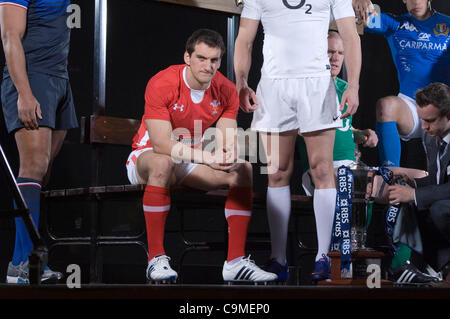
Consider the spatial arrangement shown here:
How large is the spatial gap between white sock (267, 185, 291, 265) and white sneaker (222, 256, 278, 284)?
268 mm

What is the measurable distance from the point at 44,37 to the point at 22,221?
2.69ft

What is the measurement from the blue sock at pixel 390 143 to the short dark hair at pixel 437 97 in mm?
707

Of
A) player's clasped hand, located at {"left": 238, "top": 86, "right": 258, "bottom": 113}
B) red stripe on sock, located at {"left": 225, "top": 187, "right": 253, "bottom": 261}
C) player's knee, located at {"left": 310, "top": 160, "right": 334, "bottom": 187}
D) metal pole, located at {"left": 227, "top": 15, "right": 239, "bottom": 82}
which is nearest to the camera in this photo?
red stripe on sock, located at {"left": 225, "top": 187, "right": 253, "bottom": 261}

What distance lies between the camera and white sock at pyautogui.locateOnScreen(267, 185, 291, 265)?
2783 mm

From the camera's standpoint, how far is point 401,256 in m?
2.85

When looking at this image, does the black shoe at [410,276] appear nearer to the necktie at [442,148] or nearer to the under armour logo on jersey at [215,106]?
the necktie at [442,148]

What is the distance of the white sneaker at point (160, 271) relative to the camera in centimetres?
234

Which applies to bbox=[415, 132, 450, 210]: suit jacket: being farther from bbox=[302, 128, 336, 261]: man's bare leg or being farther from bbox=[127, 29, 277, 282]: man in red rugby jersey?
bbox=[127, 29, 277, 282]: man in red rugby jersey

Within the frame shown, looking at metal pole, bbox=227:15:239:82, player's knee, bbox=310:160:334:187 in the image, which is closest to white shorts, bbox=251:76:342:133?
player's knee, bbox=310:160:334:187

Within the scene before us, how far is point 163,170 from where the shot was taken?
8.27ft

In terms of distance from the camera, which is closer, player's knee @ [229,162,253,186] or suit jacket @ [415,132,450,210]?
suit jacket @ [415,132,450,210]

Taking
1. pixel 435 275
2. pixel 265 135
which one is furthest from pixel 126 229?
pixel 435 275

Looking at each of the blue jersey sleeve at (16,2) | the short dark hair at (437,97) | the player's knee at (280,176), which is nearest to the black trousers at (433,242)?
the short dark hair at (437,97)

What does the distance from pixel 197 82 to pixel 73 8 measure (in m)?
0.68
